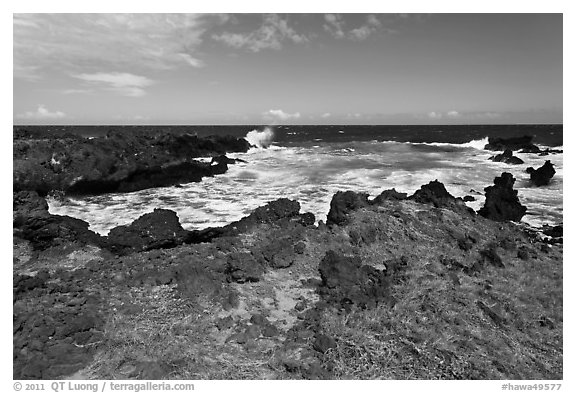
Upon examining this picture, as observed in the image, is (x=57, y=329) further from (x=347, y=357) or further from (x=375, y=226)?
(x=375, y=226)

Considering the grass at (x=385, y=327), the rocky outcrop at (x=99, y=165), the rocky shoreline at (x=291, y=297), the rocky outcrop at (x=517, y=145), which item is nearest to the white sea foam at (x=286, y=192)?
the rocky outcrop at (x=99, y=165)

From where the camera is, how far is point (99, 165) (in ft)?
54.3

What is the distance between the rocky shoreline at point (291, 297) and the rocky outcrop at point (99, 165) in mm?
6943

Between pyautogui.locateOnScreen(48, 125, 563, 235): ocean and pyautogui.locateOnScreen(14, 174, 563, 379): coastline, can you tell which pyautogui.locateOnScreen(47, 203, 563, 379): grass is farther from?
pyautogui.locateOnScreen(48, 125, 563, 235): ocean

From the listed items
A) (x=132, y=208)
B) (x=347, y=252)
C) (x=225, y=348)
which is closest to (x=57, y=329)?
(x=225, y=348)

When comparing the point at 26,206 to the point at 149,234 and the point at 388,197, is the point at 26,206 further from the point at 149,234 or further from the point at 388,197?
the point at 388,197

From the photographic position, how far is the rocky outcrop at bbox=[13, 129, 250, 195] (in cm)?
1508

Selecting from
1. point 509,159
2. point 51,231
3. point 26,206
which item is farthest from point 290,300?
point 509,159

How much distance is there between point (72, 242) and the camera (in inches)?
300

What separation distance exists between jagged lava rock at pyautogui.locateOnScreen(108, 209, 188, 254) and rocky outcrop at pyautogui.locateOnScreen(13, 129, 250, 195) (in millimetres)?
8204

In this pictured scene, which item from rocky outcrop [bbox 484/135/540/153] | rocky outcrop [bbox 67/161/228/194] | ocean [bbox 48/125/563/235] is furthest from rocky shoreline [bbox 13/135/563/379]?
rocky outcrop [bbox 484/135/540/153]

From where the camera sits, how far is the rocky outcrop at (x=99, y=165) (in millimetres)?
15078

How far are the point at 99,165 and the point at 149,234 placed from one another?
33.5 ft
